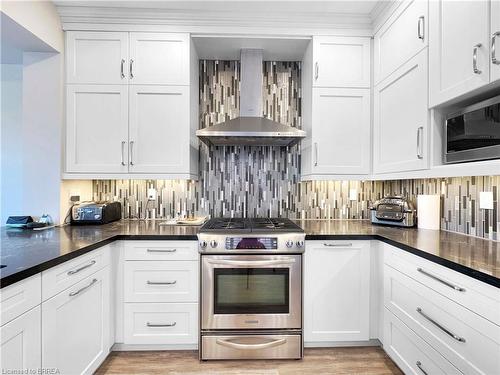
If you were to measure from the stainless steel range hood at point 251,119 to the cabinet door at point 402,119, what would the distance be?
0.67 meters

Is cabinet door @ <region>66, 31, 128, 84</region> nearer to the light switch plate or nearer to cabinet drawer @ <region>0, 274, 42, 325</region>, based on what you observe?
cabinet drawer @ <region>0, 274, 42, 325</region>

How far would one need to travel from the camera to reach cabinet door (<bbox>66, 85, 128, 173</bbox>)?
96.9 inches

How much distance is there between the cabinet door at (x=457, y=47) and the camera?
54.7 inches

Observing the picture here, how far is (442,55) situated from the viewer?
1.69 meters

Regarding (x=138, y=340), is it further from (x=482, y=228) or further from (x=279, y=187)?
(x=482, y=228)

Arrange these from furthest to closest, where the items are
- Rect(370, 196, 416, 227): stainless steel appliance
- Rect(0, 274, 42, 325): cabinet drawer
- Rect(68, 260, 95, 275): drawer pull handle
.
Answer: Rect(370, 196, 416, 227): stainless steel appliance, Rect(68, 260, 95, 275): drawer pull handle, Rect(0, 274, 42, 325): cabinet drawer

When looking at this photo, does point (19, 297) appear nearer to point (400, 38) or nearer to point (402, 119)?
point (402, 119)

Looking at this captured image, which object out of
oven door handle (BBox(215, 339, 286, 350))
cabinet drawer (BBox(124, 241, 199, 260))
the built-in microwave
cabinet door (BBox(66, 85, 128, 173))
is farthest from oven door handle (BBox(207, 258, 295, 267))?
the built-in microwave

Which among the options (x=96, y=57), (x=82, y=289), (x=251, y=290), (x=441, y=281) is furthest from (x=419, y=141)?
(x=96, y=57)

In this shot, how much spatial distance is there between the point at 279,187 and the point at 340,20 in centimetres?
156

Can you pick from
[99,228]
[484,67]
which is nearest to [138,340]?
[99,228]

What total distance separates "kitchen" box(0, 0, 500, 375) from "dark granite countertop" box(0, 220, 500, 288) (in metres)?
0.02

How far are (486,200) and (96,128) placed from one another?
2.85 metres

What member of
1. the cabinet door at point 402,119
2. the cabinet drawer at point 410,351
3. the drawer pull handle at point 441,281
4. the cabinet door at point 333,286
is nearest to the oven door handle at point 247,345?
the cabinet door at point 333,286
